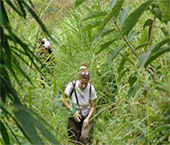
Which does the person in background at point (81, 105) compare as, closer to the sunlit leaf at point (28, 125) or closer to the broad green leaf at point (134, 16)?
the broad green leaf at point (134, 16)

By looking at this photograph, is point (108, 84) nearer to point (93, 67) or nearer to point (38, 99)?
point (93, 67)

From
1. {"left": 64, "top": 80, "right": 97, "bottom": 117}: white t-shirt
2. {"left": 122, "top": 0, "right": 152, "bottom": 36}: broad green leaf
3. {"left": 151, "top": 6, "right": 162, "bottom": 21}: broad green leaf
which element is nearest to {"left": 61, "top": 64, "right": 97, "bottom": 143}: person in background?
{"left": 64, "top": 80, "right": 97, "bottom": 117}: white t-shirt

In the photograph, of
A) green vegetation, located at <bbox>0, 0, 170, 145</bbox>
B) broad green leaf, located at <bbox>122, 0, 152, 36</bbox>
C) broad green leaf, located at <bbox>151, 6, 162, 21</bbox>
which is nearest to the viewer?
green vegetation, located at <bbox>0, 0, 170, 145</bbox>

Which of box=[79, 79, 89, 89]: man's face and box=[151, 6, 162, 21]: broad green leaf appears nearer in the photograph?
box=[151, 6, 162, 21]: broad green leaf

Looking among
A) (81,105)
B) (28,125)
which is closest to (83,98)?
(81,105)

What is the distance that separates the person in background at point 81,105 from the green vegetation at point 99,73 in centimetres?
17

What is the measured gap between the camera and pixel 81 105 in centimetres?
615

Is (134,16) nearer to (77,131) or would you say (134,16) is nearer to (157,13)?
(157,13)

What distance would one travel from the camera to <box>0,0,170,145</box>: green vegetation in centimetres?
110

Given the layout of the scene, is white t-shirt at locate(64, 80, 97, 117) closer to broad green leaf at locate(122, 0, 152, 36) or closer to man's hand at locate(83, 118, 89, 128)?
man's hand at locate(83, 118, 89, 128)

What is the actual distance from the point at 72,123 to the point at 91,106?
0.38 metres

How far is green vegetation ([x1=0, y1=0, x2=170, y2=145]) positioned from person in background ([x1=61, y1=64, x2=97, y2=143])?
171 millimetres

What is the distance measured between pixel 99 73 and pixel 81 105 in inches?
47.8

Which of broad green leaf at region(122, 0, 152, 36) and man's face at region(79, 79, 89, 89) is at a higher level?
broad green leaf at region(122, 0, 152, 36)
